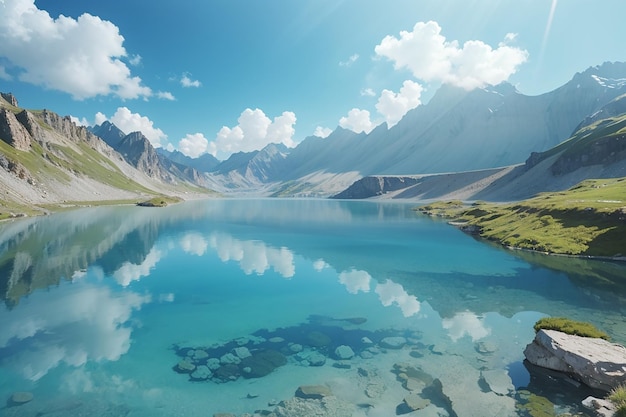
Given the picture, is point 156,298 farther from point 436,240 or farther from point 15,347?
point 436,240

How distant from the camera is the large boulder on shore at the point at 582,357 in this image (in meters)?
18.8

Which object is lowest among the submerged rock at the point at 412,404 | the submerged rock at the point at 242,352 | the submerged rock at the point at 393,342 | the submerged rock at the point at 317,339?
the submerged rock at the point at 317,339

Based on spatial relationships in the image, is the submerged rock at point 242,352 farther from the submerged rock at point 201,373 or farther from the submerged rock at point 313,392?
the submerged rock at point 313,392

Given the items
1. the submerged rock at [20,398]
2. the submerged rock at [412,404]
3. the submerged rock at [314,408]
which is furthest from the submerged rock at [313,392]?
the submerged rock at [20,398]

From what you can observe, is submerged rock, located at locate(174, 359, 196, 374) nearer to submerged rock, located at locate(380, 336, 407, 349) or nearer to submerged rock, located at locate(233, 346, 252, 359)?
submerged rock, located at locate(233, 346, 252, 359)

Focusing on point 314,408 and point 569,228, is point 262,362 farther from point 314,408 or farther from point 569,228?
point 569,228

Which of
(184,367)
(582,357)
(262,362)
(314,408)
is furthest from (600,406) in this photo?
(184,367)

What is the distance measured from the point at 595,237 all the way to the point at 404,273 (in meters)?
36.3

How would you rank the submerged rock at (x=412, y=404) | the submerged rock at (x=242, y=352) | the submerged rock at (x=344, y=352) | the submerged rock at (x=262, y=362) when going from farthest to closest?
the submerged rock at (x=242, y=352) < the submerged rock at (x=344, y=352) < the submerged rock at (x=262, y=362) < the submerged rock at (x=412, y=404)

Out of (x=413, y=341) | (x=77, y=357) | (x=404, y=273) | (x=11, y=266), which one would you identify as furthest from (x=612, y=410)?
(x=11, y=266)

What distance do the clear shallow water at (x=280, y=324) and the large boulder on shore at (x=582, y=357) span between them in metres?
1.02

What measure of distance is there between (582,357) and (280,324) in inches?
849

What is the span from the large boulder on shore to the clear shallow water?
1.02 metres

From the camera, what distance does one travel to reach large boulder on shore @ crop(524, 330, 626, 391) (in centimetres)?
1881
